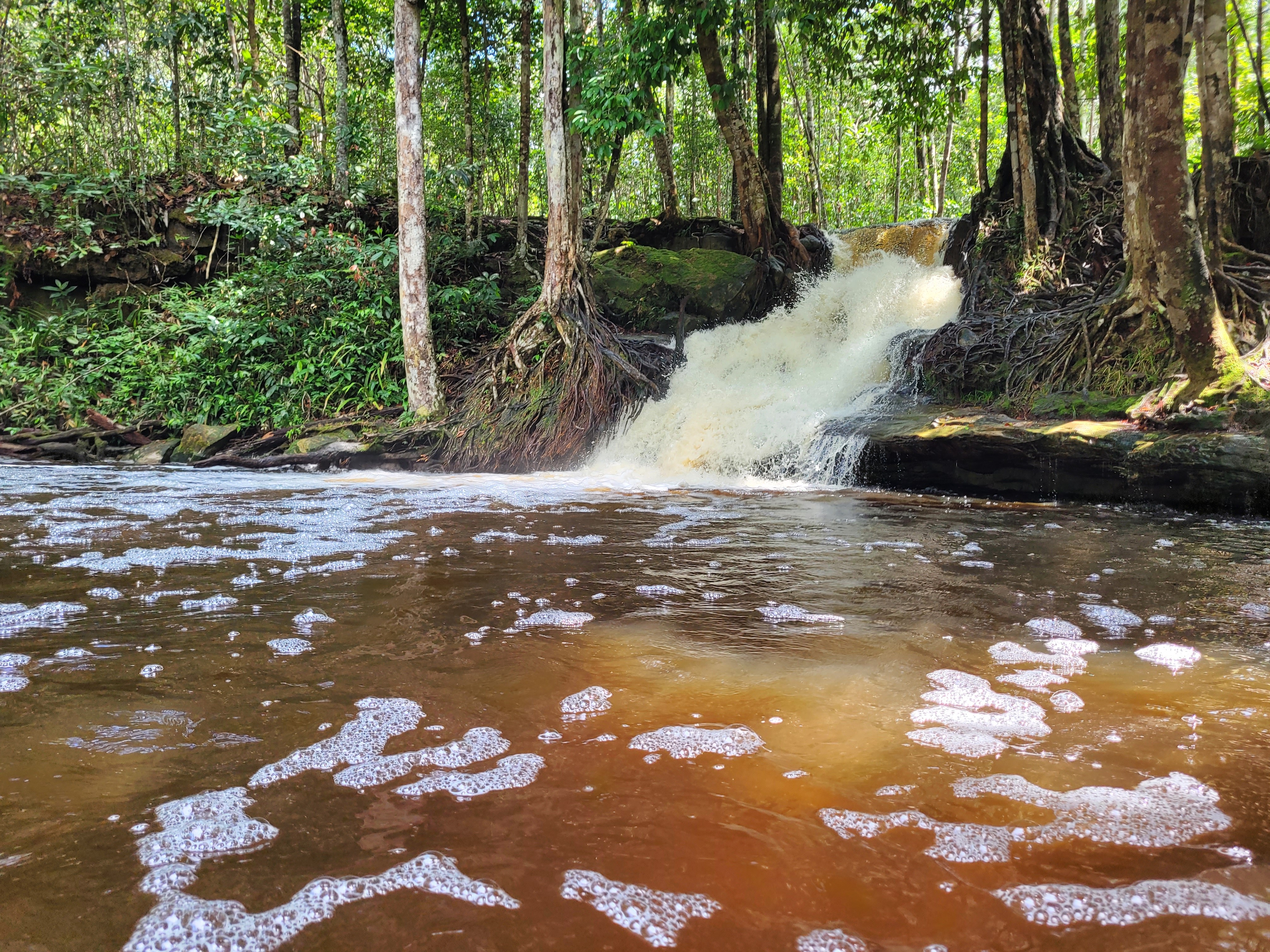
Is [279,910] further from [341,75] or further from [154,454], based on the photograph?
[341,75]

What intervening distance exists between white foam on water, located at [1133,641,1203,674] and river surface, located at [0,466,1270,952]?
14 mm

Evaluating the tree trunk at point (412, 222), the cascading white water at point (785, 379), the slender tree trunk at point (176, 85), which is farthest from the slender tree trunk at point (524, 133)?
the slender tree trunk at point (176, 85)

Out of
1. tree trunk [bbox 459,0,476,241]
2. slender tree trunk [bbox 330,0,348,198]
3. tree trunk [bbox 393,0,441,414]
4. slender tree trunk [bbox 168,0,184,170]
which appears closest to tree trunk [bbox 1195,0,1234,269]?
tree trunk [bbox 393,0,441,414]

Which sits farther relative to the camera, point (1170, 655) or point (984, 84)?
point (984, 84)

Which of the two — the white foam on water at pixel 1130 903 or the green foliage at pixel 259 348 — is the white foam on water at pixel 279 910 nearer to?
the white foam on water at pixel 1130 903

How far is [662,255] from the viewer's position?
1184 centimetres

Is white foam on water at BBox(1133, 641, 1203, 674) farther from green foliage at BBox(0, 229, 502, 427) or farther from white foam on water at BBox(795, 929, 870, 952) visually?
green foliage at BBox(0, 229, 502, 427)

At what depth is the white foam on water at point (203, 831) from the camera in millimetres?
1374

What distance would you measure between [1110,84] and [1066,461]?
6.95m

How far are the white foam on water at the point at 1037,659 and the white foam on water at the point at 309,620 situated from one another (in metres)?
2.26

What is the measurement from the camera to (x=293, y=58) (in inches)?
496

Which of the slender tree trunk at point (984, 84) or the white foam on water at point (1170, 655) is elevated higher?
the slender tree trunk at point (984, 84)

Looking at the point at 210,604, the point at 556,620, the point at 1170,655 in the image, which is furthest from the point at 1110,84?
the point at 210,604

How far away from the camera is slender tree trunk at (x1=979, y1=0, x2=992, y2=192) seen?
37.6 ft
